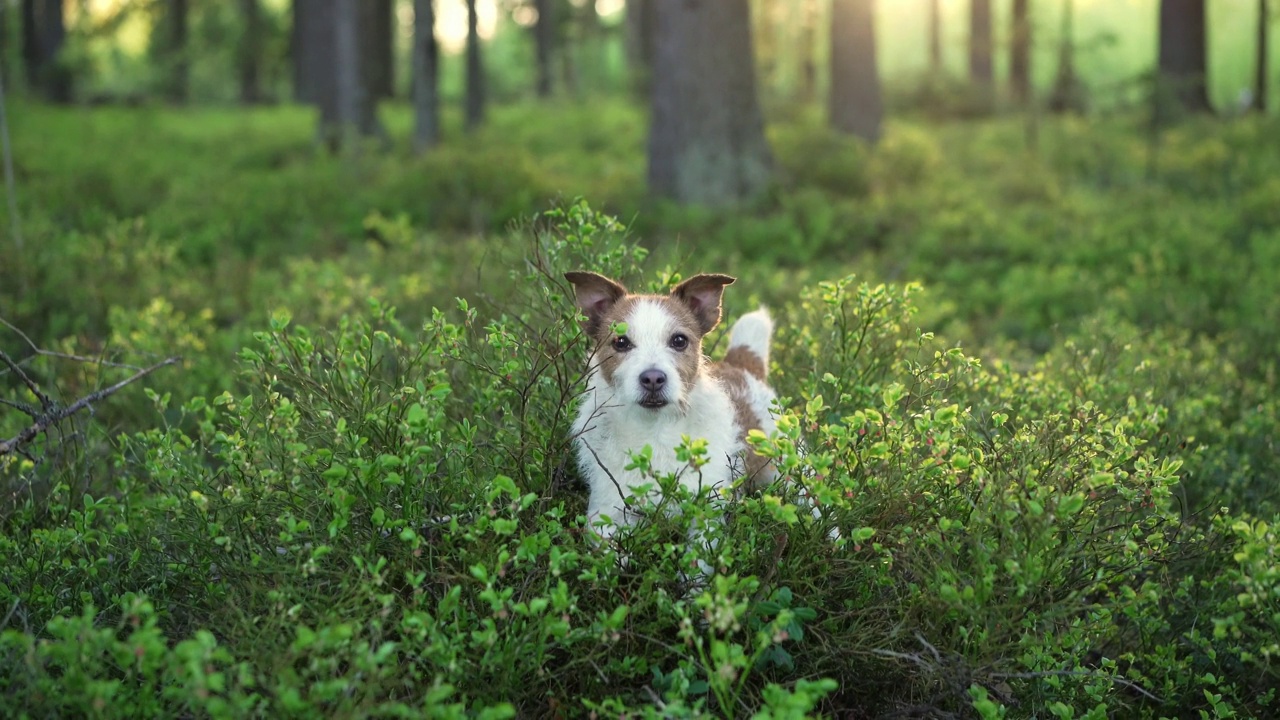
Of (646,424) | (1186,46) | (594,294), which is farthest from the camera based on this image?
(1186,46)

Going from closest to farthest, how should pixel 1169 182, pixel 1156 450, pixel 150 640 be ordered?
pixel 150 640, pixel 1156 450, pixel 1169 182

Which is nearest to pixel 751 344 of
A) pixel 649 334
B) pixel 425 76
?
pixel 649 334

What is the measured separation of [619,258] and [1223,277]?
7168 millimetres

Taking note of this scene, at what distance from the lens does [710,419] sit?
4.38 meters

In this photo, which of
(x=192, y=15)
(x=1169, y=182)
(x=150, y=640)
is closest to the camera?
(x=150, y=640)

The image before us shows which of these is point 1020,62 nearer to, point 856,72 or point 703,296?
point 856,72

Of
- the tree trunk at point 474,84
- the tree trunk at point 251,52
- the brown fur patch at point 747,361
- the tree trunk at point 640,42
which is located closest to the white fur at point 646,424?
the brown fur patch at point 747,361

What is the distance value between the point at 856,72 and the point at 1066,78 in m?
5.08

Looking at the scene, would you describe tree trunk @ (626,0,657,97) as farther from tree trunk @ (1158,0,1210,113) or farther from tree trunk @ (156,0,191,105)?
tree trunk @ (156,0,191,105)

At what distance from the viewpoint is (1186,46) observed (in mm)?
18703

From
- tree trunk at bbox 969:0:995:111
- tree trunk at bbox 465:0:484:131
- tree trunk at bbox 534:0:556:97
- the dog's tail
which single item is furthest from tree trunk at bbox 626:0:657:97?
the dog's tail

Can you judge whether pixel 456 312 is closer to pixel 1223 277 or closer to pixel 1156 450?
pixel 1156 450

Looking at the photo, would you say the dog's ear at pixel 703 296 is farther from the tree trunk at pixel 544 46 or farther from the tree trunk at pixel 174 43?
the tree trunk at pixel 174 43

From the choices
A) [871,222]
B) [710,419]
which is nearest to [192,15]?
[871,222]
